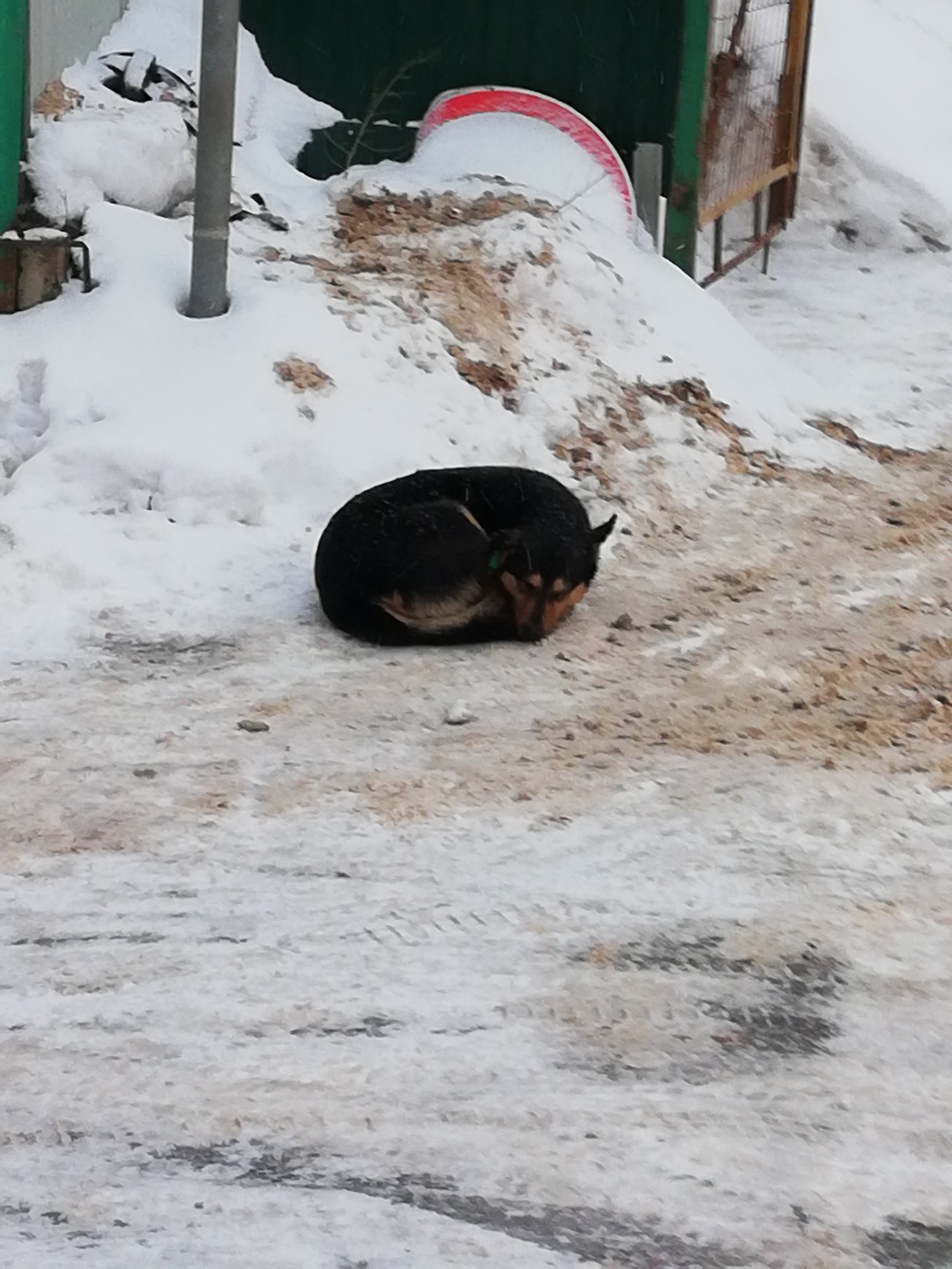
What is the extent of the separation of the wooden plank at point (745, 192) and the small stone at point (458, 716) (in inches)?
241

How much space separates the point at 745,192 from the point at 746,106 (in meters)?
0.59

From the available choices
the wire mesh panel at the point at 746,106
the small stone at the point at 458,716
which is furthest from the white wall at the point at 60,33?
the small stone at the point at 458,716

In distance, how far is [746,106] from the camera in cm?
1110

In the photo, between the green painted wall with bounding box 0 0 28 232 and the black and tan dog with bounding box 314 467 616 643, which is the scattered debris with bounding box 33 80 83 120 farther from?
the black and tan dog with bounding box 314 467 616 643

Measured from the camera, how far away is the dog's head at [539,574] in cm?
514

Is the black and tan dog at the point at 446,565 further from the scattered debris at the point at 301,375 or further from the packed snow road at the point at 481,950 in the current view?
the scattered debris at the point at 301,375

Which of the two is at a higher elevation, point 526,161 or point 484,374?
point 526,161

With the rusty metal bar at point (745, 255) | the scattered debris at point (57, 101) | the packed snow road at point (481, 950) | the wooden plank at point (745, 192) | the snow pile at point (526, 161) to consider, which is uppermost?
the scattered debris at point (57, 101)

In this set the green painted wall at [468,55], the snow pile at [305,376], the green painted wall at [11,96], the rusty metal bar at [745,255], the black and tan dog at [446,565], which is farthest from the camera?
the rusty metal bar at [745,255]

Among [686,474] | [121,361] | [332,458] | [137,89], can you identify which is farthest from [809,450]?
[137,89]

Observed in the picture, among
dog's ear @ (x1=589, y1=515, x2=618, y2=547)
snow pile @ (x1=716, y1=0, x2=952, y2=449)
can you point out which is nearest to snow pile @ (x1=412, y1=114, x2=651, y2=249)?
snow pile @ (x1=716, y1=0, x2=952, y2=449)

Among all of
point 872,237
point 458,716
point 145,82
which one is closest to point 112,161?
point 145,82

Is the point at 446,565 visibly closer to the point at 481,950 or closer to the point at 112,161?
the point at 481,950

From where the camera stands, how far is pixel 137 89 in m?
8.06
